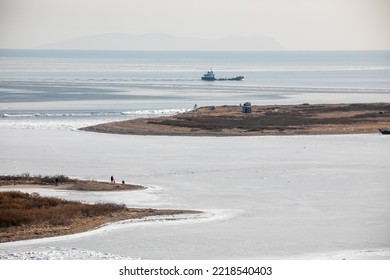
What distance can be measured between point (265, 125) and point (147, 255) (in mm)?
22403

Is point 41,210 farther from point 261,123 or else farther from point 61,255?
point 261,123

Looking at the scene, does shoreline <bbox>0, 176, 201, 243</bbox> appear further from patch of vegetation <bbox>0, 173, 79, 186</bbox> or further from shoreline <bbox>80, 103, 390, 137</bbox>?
shoreline <bbox>80, 103, 390, 137</bbox>

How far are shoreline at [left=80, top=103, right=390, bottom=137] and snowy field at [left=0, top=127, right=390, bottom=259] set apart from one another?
1358mm

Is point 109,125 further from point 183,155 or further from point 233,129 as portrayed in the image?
point 183,155

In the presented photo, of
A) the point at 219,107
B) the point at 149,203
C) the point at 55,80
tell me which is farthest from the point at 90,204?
the point at 55,80

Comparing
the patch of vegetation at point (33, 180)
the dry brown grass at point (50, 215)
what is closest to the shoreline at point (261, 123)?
the patch of vegetation at point (33, 180)

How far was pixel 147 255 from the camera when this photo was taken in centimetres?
1395

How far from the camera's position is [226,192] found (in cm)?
2016

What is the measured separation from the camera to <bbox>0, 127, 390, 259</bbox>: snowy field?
14.5 meters

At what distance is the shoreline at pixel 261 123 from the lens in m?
34.0

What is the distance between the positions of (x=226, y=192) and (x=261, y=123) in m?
16.6

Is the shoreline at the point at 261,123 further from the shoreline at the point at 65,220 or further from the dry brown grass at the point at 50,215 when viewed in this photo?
the dry brown grass at the point at 50,215

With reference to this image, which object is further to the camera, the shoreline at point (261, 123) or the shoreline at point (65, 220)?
the shoreline at point (261, 123)

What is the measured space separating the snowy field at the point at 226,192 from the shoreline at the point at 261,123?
136cm
